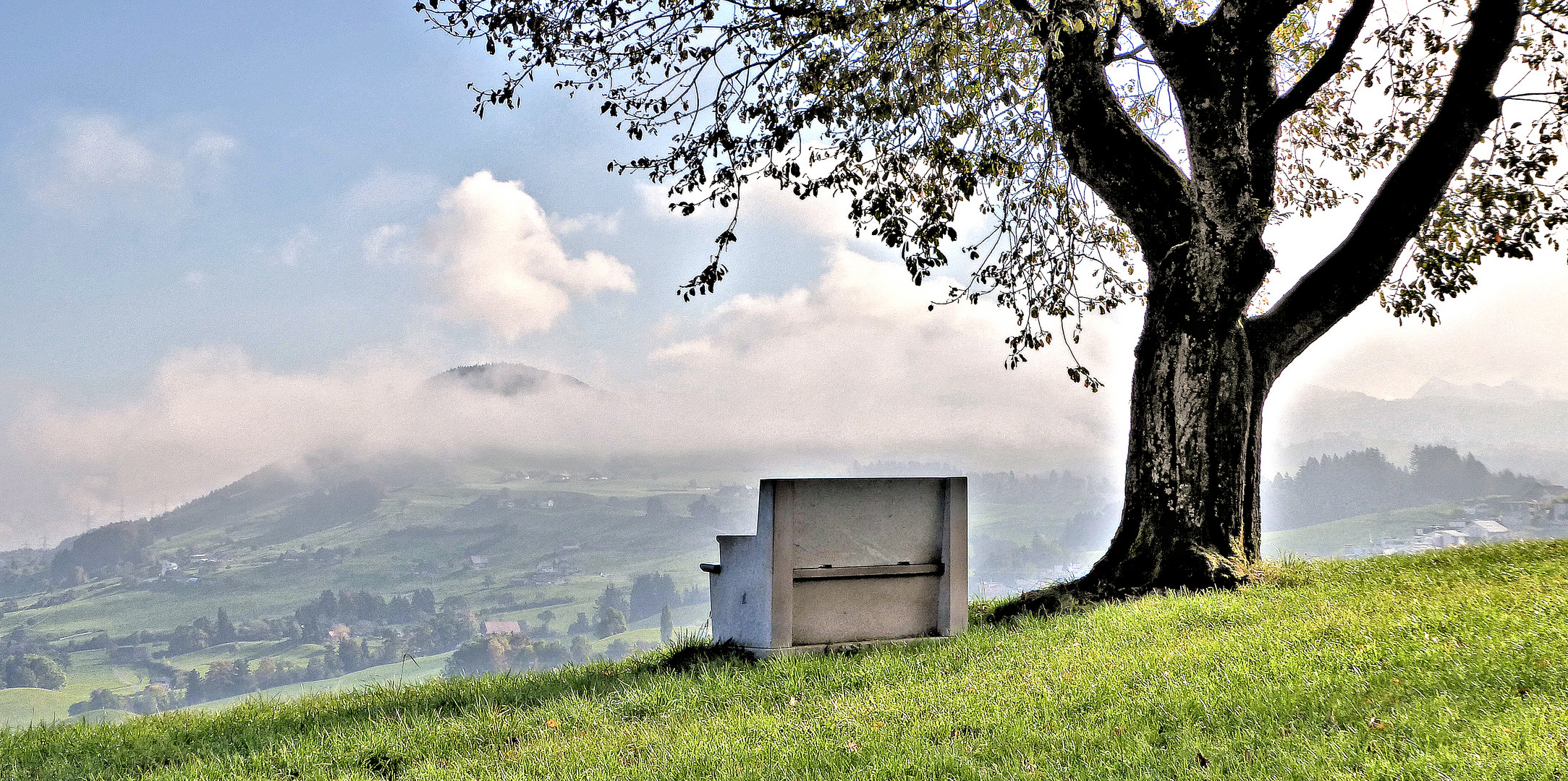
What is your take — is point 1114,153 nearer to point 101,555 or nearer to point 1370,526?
point 1370,526

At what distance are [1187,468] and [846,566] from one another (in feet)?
14.4

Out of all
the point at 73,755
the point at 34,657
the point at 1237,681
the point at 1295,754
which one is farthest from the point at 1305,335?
the point at 34,657

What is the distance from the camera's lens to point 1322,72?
454 inches

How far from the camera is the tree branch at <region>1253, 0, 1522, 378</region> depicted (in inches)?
437

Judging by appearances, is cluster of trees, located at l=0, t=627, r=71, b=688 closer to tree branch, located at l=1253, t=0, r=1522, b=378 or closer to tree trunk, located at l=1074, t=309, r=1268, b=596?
tree trunk, located at l=1074, t=309, r=1268, b=596

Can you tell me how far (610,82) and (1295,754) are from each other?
33.8 feet

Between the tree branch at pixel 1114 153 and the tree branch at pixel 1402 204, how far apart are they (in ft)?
5.16

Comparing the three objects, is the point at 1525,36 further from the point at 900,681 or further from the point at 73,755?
the point at 73,755

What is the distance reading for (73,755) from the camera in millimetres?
7121

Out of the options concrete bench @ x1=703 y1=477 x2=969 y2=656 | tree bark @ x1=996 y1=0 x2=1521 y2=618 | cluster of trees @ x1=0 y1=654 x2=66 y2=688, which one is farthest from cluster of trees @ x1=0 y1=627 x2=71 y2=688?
tree bark @ x1=996 y1=0 x2=1521 y2=618

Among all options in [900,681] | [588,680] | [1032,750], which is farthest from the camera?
[588,680]

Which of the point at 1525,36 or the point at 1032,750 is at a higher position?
the point at 1525,36

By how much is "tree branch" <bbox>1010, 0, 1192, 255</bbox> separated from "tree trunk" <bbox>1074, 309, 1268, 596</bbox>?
102 centimetres

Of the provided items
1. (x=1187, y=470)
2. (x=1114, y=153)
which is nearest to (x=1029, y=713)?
(x=1187, y=470)
